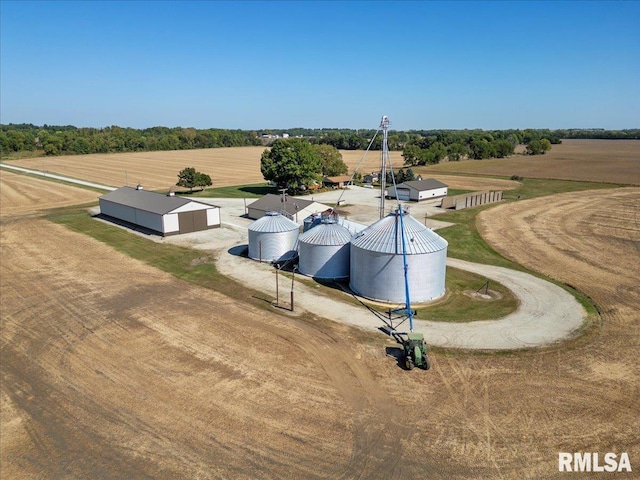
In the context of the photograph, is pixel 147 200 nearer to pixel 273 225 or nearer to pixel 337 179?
pixel 273 225

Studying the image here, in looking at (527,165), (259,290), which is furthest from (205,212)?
(527,165)

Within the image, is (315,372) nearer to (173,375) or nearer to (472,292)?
(173,375)

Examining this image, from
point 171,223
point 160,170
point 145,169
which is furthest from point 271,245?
point 145,169

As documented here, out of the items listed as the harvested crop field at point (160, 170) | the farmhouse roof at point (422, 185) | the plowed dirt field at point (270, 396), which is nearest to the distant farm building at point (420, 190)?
the farmhouse roof at point (422, 185)

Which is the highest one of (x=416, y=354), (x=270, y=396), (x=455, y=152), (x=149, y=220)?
(x=455, y=152)

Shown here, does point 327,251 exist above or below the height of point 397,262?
below

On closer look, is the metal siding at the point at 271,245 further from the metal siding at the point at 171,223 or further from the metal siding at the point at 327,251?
the metal siding at the point at 171,223

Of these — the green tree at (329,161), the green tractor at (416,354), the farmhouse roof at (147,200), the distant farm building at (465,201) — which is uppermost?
the green tree at (329,161)
